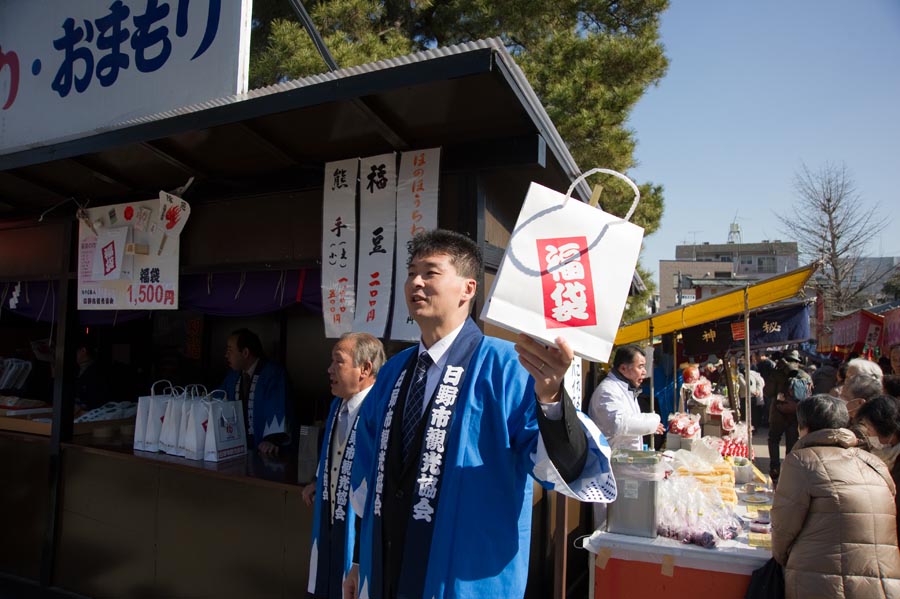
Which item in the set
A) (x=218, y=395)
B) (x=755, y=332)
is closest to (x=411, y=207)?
(x=218, y=395)

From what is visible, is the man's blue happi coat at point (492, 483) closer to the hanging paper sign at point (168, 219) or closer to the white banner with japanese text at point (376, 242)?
the white banner with japanese text at point (376, 242)

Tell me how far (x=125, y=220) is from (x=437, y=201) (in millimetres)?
3370

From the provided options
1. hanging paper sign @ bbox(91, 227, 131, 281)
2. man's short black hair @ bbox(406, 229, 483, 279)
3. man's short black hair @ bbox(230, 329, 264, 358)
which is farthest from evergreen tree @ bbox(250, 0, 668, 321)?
man's short black hair @ bbox(406, 229, 483, 279)

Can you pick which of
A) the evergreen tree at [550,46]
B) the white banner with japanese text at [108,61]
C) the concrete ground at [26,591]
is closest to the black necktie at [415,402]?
the white banner with japanese text at [108,61]

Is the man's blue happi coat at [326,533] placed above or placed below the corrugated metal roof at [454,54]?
below

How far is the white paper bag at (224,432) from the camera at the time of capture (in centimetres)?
500

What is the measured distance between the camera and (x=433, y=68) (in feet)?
9.80

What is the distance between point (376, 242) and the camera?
4133 mm

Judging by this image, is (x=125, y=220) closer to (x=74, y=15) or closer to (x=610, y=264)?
(x=74, y=15)

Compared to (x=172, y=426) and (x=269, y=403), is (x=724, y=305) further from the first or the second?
(x=172, y=426)

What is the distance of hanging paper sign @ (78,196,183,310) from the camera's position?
512cm

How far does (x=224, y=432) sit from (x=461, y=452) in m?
3.73

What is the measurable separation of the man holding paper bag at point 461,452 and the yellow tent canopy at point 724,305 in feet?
16.1

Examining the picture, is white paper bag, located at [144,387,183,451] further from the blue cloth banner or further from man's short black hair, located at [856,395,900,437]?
the blue cloth banner
